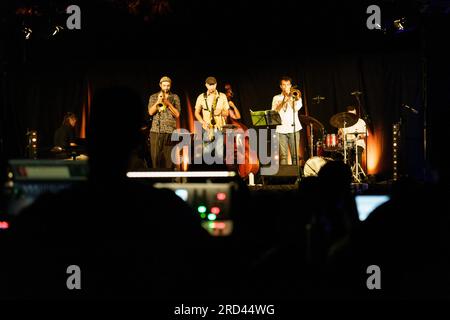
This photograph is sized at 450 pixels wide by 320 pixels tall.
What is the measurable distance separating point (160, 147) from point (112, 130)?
1006 centimetres

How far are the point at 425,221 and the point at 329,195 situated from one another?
409 millimetres

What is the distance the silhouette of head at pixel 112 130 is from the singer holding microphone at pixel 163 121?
9.34 m

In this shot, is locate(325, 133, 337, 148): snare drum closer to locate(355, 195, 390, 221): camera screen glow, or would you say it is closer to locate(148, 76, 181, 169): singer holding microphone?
locate(148, 76, 181, 169): singer holding microphone

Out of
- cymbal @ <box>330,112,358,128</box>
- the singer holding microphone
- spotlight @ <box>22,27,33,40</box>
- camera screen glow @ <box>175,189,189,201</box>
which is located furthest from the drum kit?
camera screen glow @ <box>175,189,189,201</box>

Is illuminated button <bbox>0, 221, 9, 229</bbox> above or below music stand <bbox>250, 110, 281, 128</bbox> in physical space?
below

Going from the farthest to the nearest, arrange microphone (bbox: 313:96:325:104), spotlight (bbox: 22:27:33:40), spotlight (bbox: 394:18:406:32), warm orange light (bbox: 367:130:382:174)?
warm orange light (bbox: 367:130:382:174), microphone (bbox: 313:96:325:104), spotlight (bbox: 22:27:33:40), spotlight (bbox: 394:18:406:32)

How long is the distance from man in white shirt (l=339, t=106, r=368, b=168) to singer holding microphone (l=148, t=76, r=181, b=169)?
3.23 m

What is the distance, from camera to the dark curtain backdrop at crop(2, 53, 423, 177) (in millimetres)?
13336

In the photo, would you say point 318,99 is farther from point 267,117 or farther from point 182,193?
point 182,193

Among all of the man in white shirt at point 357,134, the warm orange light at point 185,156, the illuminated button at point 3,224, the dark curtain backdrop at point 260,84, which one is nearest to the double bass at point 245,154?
the warm orange light at point 185,156

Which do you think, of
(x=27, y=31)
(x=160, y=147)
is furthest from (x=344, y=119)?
(x=27, y=31)

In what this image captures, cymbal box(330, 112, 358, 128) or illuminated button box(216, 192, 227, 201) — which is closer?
illuminated button box(216, 192, 227, 201)

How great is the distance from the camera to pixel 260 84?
14.0 m
